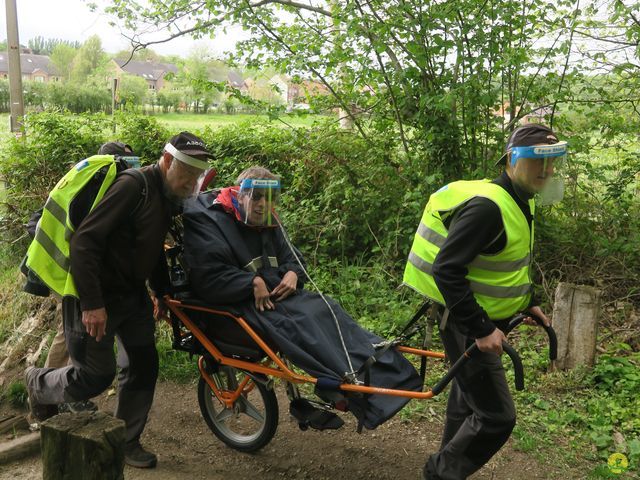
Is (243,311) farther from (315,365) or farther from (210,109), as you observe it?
(210,109)

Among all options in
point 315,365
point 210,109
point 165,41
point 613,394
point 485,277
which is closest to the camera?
point 485,277

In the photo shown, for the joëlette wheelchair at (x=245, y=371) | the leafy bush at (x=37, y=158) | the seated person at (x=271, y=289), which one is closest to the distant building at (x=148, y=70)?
the leafy bush at (x=37, y=158)

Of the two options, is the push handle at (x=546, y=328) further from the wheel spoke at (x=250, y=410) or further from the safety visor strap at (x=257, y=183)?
the wheel spoke at (x=250, y=410)

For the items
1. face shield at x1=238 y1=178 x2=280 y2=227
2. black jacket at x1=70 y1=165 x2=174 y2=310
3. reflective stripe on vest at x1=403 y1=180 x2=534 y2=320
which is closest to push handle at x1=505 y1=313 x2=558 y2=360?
reflective stripe on vest at x1=403 y1=180 x2=534 y2=320

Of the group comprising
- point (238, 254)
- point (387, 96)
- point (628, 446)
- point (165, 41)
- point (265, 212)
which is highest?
point (165, 41)

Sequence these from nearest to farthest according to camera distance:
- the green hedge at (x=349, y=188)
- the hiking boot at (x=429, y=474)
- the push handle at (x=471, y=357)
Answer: the push handle at (x=471, y=357), the hiking boot at (x=429, y=474), the green hedge at (x=349, y=188)

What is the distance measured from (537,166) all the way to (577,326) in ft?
8.97

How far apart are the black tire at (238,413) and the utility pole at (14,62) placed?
6.52 m

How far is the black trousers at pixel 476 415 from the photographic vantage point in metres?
3.05

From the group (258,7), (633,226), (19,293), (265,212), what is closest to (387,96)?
(258,7)

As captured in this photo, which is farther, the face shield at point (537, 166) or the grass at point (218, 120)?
the grass at point (218, 120)

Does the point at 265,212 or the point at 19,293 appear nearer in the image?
the point at 265,212

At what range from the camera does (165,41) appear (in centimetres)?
847

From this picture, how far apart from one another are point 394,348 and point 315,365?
0.51 m
